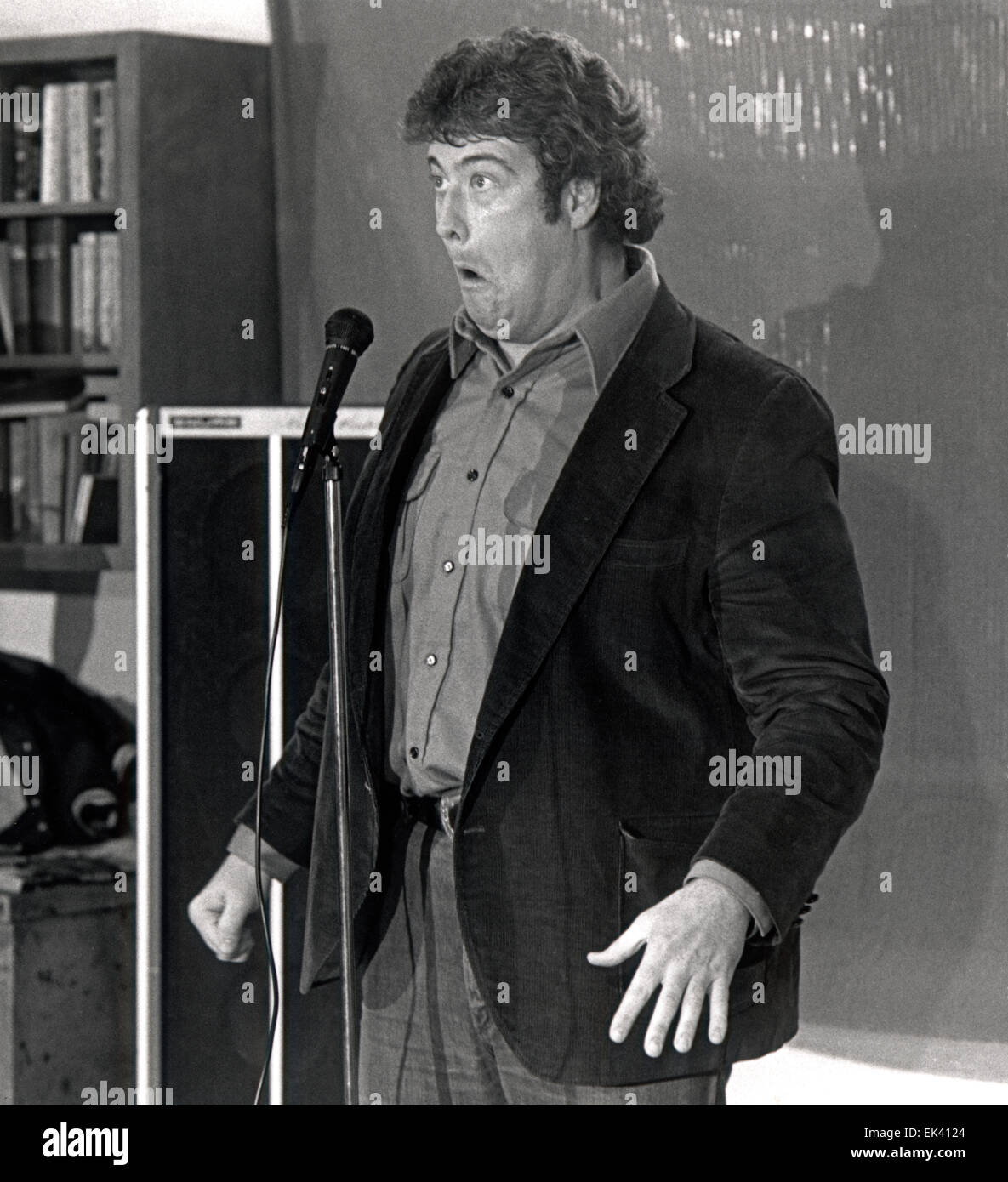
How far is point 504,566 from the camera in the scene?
1.50m

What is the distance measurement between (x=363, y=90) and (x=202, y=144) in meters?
0.32

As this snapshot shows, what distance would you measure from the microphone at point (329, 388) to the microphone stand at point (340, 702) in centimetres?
2

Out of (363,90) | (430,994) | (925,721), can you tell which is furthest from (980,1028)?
(363,90)

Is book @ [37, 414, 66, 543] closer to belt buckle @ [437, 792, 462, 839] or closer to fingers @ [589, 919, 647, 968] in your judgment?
belt buckle @ [437, 792, 462, 839]

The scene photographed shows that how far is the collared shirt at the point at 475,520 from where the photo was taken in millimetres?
1496

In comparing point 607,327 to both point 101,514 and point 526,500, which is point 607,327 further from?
point 101,514

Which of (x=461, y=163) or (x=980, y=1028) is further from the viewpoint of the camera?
(x=980, y=1028)

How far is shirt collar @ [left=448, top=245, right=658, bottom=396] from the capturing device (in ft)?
5.01

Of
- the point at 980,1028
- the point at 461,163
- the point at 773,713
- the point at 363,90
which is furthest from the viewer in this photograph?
the point at 363,90

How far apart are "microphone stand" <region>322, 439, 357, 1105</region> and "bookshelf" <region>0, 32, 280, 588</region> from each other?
4.45 feet

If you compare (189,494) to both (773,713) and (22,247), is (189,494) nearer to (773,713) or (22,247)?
(22,247)

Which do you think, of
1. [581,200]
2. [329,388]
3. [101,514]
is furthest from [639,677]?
[101,514]
